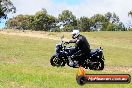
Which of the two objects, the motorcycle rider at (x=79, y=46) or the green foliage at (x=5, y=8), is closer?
the motorcycle rider at (x=79, y=46)

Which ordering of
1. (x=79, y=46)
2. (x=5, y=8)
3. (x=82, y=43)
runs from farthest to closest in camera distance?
(x=5, y=8) < (x=79, y=46) < (x=82, y=43)

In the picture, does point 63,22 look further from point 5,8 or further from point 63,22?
point 5,8

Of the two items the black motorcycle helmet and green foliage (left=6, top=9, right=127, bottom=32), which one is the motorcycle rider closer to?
the black motorcycle helmet

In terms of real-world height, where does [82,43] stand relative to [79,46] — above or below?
above

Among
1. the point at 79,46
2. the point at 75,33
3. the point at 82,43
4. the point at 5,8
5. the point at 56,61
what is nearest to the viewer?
the point at 75,33

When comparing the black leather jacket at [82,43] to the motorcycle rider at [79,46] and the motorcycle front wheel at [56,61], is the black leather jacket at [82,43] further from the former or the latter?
the motorcycle front wheel at [56,61]

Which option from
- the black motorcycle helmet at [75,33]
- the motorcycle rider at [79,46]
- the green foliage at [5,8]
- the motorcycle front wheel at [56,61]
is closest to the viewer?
the black motorcycle helmet at [75,33]

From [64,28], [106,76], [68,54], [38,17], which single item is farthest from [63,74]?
[64,28]

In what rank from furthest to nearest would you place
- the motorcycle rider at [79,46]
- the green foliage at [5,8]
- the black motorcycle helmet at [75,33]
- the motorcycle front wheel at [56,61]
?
the green foliage at [5,8] < the motorcycle front wheel at [56,61] < the motorcycle rider at [79,46] < the black motorcycle helmet at [75,33]

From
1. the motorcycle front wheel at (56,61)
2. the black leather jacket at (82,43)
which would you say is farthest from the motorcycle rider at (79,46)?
the motorcycle front wheel at (56,61)

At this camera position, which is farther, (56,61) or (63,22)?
(63,22)

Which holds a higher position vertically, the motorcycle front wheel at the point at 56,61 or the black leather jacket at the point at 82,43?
the black leather jacket at the point at 82,43

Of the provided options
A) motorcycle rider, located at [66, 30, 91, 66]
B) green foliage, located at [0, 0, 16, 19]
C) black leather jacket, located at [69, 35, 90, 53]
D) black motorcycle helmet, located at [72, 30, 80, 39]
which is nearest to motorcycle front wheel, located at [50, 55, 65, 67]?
motorcycle rider, located at [66, 30, 91, 66]

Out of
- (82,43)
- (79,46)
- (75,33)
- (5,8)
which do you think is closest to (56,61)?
(79,46)
